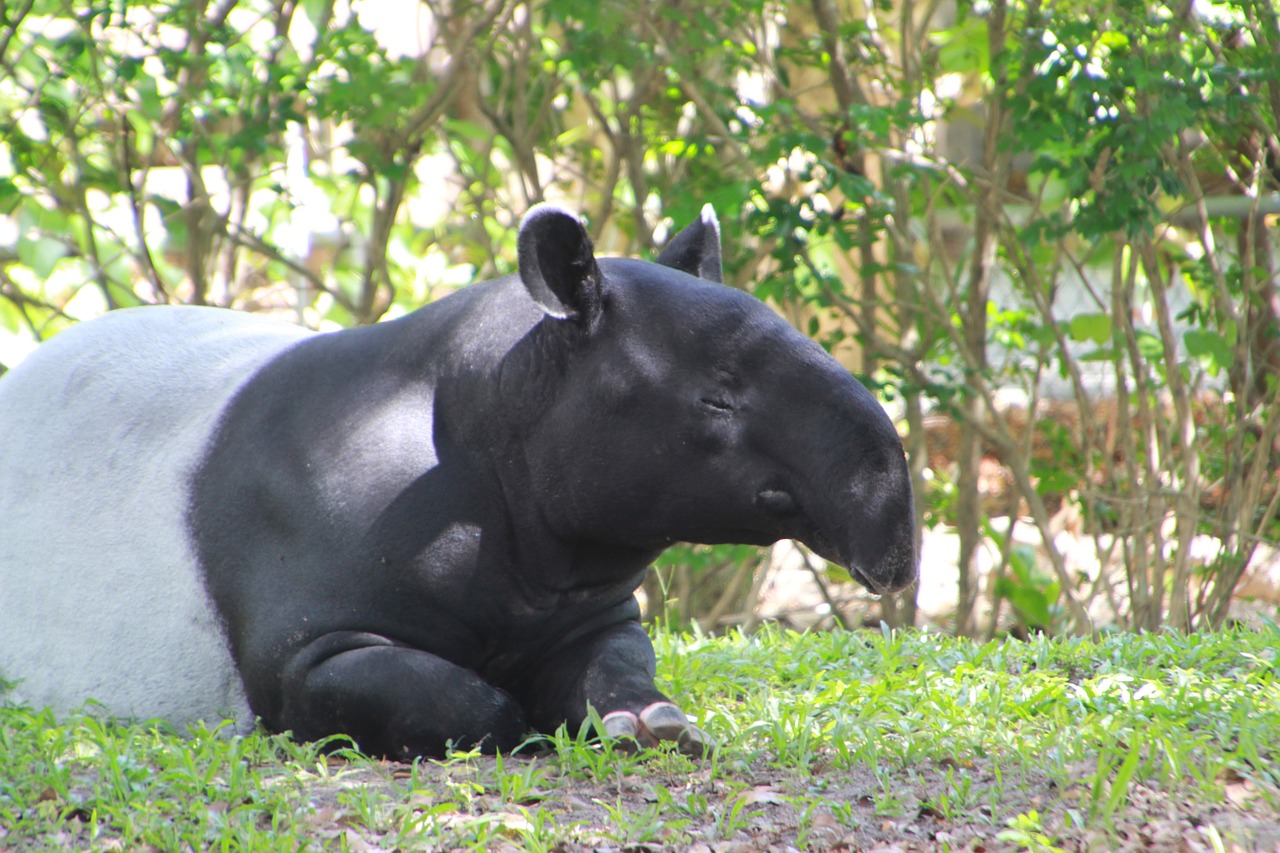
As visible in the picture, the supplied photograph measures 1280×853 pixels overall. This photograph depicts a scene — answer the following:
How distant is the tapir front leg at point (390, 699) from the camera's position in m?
2.64

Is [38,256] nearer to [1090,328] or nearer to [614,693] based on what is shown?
[1090,328]

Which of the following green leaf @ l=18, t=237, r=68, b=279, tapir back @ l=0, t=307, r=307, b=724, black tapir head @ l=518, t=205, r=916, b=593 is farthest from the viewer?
green leaf @ l=18, t=237, r=68, b=279

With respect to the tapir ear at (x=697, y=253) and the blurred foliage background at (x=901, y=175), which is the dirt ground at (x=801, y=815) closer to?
the tapir ear at (x=697, y=253)

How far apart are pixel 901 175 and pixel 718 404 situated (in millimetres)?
2720

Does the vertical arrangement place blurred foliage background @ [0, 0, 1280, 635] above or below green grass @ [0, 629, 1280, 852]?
above

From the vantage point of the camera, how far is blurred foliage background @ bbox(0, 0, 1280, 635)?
5.04 meters

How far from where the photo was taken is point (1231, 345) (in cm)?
571

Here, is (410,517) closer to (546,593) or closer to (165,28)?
(546,593)

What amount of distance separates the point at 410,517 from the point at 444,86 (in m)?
3.76

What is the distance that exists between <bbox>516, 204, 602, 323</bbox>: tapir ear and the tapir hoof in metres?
0.77

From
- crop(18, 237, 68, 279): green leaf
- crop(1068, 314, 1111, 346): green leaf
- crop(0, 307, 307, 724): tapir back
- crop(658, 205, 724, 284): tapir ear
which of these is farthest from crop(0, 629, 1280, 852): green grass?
crop(18, 237, 68, 279): green leaf

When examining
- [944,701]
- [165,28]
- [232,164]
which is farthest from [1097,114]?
[165,28]

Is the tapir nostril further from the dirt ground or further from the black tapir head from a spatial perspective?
the dirt ground

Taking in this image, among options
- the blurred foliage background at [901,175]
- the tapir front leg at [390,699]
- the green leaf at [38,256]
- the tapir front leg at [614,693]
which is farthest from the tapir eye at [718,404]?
the green leaf at [38,256]
